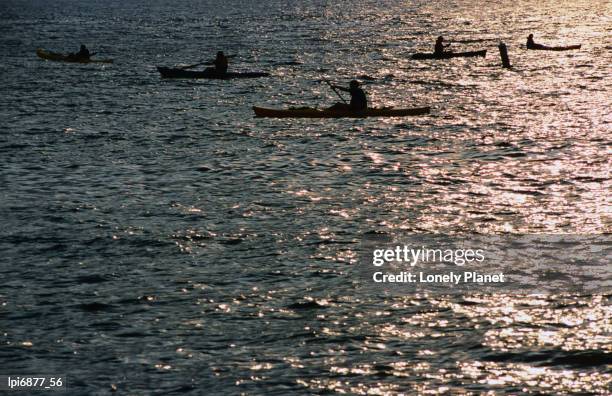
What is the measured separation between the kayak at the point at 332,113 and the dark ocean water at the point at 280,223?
1.44ft

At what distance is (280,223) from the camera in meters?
29.0

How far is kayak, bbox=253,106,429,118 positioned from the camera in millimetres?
44812

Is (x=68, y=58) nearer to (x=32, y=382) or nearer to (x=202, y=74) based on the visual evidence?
(x=202, y=74)

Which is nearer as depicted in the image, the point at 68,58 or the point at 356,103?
the point at 356,103

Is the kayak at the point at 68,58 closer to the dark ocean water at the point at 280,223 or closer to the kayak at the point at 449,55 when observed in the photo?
the dark ocean water at the point at 280,223

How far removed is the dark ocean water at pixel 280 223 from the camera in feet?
64.1

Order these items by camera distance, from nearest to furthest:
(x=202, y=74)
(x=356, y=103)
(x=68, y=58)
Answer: (x=356, y=103) → (x=202, y=74) → (x=68, y=58)

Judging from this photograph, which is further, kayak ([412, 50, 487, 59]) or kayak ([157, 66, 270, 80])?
kayak ([412, 50, 487, 59])

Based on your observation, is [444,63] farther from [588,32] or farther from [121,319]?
[121,319]
